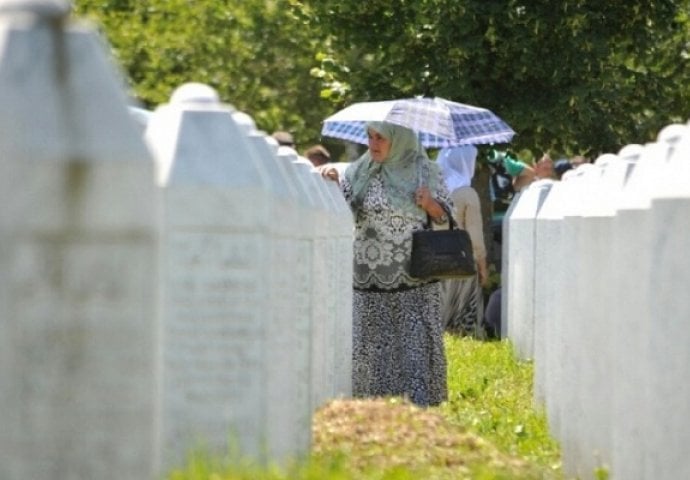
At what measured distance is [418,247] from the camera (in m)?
15.1

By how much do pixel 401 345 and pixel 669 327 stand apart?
809cm

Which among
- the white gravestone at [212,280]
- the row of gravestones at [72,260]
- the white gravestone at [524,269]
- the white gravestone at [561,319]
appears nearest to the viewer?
the row of gravestones at [72,260]

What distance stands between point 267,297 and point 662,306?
3.91 feet

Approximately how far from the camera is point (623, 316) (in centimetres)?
846

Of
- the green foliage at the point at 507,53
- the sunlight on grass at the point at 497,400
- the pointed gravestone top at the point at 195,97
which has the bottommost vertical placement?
the sunlight on grass at the point at 497,400

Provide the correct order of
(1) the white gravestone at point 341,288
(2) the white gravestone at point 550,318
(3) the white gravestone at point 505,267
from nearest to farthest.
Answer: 1. (2) the white gravestone at point 550,318
2. (1) the white gravestone at point 341,288
3. (3) the white gravestone at point 505,267

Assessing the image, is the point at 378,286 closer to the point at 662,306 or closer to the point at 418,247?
Answer: the point at 418,247

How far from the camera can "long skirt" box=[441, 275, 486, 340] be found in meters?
23.3

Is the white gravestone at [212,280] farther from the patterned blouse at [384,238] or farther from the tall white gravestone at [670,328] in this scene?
the patterned blouse at [384,238]

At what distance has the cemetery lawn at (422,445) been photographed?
7.77m

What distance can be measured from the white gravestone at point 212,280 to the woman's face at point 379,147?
7.85 m

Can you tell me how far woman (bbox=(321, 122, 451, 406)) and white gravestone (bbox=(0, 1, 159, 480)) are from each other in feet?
31.1

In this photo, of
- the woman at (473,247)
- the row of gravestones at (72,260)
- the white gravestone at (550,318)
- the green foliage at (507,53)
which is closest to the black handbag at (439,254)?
the white gravestone at (550,318)

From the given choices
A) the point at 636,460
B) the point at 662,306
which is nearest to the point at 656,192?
the point at 662,306
